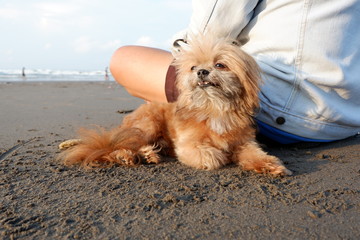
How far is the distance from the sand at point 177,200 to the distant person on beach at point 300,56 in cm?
33

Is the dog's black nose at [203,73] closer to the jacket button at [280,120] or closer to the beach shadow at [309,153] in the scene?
the jacket button at [280,120]

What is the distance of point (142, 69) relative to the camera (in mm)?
4031

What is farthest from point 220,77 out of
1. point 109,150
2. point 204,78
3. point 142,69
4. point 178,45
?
point 142,69

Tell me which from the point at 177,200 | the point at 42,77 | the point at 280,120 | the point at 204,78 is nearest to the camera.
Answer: the point at 177,200

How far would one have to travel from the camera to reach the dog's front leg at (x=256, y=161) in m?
2.64

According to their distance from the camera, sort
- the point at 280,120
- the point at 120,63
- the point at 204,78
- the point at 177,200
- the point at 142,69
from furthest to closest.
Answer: the point at 120,63 < the point at 142,69 < the point at 280,120 < the point at 204,78 < the point at 177,200

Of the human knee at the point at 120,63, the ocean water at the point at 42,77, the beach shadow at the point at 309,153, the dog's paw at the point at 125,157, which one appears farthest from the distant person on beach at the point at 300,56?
the ocean water at the point at 42,77

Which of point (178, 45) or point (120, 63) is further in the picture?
point (120, 63)

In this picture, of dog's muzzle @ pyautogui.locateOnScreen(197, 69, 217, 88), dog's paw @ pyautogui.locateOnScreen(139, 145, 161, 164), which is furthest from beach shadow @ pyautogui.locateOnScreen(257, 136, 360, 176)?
dog's paw @ pyautogui.locateOnScreen(139, 145, 161, 164)

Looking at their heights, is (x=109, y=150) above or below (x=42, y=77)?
above

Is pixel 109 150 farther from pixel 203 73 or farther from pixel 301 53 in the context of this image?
pixel 301 53

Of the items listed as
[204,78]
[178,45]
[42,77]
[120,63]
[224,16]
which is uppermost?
[224,16]

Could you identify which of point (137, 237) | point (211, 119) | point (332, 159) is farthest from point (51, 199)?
point (332, 159)

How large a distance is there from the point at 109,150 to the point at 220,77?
1143 millimetres
